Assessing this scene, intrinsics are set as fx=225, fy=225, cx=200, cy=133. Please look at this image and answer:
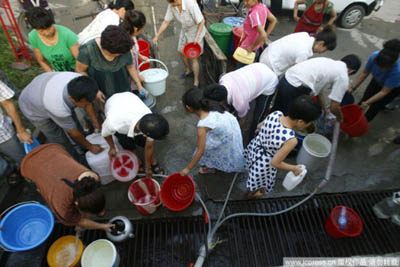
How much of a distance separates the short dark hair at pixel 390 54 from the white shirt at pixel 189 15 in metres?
2.67

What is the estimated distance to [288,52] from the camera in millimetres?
3045

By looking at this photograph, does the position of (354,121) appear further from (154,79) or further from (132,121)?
(132,121)

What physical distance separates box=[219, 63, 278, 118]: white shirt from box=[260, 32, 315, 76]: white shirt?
362mm

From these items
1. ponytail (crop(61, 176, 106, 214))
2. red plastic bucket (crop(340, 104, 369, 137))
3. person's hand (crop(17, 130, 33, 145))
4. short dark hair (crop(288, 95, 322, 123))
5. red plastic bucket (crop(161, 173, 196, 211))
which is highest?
short dark hair (crop(288, 95, 322, 123))

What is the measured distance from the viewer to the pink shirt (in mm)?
3387

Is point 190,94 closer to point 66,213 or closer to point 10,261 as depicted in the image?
point 66,213

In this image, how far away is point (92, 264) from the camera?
2.14 meters

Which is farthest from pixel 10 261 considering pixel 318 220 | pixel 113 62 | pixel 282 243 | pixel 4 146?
pixel 318 220

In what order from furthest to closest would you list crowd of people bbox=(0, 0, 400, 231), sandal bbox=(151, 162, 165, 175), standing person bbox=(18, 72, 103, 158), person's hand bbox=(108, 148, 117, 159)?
sandal bbox=(151, 162, 165, 175)
person's hand bbox=(108, 148, 117, 159)
standing person bbox=(18, 72, 103, 158)
crowd of people bbox=(0, 0, 400, 231)

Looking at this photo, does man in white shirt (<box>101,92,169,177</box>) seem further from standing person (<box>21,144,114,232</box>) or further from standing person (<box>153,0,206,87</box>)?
standing person (<box>153,0,206,87</box>)

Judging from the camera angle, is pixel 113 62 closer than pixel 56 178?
No

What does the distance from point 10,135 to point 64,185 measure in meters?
1.19

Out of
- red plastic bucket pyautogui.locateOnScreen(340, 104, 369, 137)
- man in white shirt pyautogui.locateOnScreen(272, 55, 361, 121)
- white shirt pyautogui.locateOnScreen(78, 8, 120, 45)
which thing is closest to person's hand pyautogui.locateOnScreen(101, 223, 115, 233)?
white shirt pyautogui.locateOnScreen(78, 8, 120, 45)

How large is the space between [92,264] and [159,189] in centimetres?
94
